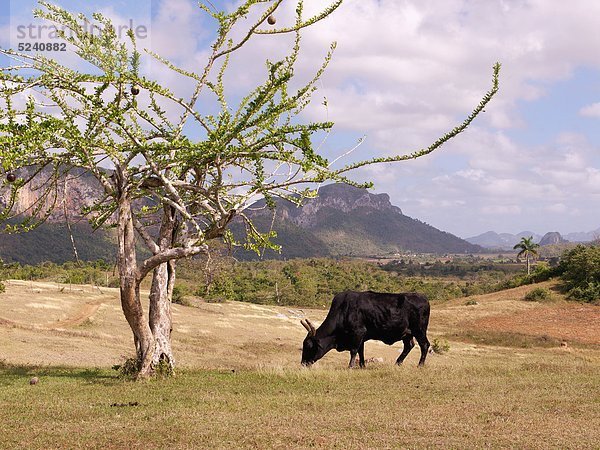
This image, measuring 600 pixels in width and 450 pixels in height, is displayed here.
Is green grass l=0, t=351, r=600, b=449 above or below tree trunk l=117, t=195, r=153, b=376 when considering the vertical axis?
below

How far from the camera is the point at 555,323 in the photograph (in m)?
41.6

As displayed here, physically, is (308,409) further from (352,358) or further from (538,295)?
(538,295)

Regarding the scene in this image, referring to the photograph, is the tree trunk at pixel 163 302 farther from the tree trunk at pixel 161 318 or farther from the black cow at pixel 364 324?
the black cow at pixel 364 324

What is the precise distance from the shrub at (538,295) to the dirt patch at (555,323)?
2.11 meters

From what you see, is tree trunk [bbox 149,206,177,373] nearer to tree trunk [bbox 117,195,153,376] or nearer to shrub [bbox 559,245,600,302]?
tree trunk [bbox 117,195,153,376]

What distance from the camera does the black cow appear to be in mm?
18250

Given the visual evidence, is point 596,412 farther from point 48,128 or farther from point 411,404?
point 48,128

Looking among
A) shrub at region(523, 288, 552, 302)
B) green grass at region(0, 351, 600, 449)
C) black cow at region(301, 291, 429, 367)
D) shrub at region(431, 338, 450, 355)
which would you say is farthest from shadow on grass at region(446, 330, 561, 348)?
green grass at region(0, 351, 600, 449)

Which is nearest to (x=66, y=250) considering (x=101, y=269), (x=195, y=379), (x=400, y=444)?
(x=101, y=269)

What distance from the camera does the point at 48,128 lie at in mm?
13000

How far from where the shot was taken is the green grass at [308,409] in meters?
8.67

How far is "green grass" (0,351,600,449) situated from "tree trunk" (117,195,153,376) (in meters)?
1.00

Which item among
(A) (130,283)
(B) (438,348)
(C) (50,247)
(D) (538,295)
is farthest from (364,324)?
(C) (50,247)

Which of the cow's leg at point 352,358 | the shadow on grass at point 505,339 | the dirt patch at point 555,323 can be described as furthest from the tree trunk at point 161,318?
the dirt patch at point 555,323
